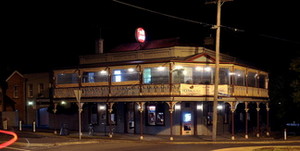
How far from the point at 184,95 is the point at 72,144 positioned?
29.0 ft

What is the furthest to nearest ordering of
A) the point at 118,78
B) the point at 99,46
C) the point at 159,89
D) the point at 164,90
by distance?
the point at 99,46 → the point at 118,78 → the point at 159,89 → the point at 164,90

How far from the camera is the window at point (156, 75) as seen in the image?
32.3 m

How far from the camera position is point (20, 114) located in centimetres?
4469

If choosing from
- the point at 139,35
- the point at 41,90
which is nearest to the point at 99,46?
the point at 139,35

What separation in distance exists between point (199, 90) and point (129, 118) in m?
7.48

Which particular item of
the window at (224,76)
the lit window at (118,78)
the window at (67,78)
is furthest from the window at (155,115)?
the window at (67,78)

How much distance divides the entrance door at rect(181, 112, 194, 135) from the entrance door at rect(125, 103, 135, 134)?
4.45m

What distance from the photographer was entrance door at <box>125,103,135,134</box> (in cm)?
3450

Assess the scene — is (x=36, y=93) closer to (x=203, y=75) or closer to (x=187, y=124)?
(x=187, y=124)

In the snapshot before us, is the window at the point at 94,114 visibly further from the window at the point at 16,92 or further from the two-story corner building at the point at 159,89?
the window at the point at 16,92

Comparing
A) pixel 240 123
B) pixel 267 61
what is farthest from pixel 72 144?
pixel 267 61

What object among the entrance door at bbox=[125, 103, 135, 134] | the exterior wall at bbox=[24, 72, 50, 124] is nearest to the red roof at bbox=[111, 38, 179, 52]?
the entrance door at bbox=[125, 103, 135, 134]

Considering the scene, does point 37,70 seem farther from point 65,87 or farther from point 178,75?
point 178,75

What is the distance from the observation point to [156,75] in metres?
32.6
